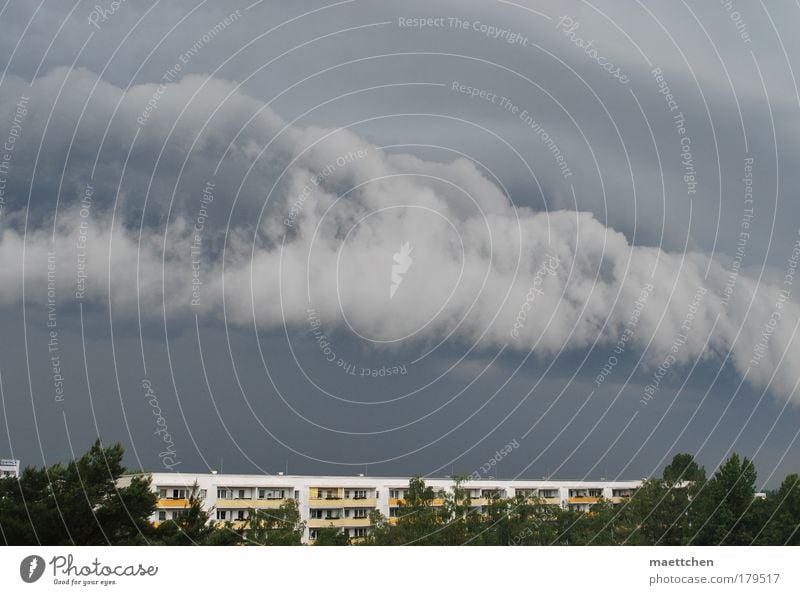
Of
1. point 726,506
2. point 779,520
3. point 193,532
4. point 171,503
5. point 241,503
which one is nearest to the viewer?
point 193,532

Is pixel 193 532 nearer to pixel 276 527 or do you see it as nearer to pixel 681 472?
pixel 276 527

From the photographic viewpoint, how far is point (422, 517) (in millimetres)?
28016

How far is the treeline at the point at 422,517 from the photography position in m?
20.9

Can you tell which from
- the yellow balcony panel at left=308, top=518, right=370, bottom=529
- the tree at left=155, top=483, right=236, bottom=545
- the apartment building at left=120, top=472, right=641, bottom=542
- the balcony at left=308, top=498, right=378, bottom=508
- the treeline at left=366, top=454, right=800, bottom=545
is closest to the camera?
the tree at left=155, top=483, right=236, bottom=545

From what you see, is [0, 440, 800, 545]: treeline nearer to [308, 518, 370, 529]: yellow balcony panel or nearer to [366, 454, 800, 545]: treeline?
[366, 454, 800, 545]: treeline

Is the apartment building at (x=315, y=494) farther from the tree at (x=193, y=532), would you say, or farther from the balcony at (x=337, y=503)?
the tree at (x=193, y=532)

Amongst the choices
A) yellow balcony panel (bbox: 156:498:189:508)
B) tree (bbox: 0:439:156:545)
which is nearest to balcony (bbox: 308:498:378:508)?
yellow balcony panel (bbox: 156:498:189:508)

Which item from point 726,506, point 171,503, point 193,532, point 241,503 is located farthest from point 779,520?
point 241,503

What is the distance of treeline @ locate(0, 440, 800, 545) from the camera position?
20906 mm
